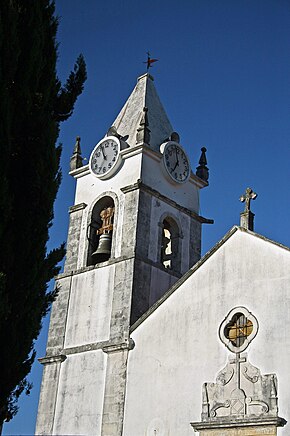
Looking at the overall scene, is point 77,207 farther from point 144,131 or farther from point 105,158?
point 144,131

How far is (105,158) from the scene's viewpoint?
1989 centimetres

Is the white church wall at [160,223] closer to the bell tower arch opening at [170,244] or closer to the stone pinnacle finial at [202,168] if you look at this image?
the bell tower arch opening at [170,244]

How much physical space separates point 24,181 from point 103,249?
27.3 ft

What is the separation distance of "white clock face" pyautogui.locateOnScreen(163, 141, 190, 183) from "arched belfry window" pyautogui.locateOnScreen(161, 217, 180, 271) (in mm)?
1286

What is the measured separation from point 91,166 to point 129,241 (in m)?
3.12

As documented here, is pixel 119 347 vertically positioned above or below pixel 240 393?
above

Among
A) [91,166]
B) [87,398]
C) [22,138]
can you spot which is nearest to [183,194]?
[91,166]

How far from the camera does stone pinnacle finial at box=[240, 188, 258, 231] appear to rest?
51.3ft

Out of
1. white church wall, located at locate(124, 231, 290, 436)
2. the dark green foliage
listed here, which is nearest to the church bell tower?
white church wall, located at locate(124, 231, 290, 436)

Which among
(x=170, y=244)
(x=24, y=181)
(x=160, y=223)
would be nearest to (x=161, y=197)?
(x=160, y=223)

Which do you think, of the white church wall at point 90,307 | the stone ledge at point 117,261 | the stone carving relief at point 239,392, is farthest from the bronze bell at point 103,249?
the stone carving relief at point 239,392

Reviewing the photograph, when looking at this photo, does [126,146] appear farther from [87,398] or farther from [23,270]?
[23,270]

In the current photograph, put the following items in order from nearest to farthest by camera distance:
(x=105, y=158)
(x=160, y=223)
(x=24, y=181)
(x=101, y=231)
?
(x=24, y=181) < (x=160, y=223) < (x=101, y=231) < (x=105, y=158)

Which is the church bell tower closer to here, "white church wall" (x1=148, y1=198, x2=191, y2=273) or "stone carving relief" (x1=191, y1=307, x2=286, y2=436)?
"white church wall" (x1=148, y1=198, x2=191, y2=273)
